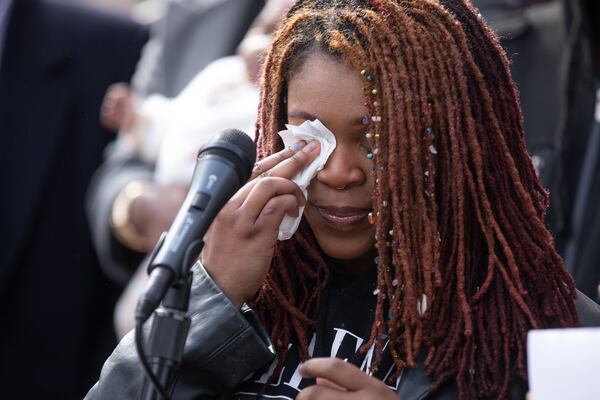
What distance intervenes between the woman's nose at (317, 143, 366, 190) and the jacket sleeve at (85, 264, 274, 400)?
0.36 meters

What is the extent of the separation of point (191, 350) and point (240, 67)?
6.29ft

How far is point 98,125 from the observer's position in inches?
213

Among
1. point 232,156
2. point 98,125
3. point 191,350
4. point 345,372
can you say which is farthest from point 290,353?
point 98,125

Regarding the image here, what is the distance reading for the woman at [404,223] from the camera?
2416 millimetres

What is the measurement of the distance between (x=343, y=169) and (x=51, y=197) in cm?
304

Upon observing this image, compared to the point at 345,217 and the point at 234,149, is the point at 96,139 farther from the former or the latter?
the point at 234,149

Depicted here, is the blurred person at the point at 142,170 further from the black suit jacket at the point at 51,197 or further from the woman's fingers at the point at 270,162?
the woman's fingers at the point at 270,162

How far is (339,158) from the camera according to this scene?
252 cm

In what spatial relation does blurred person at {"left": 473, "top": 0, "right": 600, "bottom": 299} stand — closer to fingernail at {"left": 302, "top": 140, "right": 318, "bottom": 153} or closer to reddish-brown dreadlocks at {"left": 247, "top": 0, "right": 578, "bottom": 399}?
reddish-brown dreadlocks at {"left": 247, "top": 0, "right": 578, "bottom": 399}

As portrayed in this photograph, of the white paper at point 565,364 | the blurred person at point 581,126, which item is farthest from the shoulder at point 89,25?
the white paper at point 565,364

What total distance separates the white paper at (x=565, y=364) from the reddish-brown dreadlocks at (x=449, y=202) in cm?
49

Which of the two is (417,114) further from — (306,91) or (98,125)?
(98,125)

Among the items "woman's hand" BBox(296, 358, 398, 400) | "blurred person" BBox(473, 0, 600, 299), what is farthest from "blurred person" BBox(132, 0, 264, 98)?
"woman's hand" BBox(296, 358, 398, 400)

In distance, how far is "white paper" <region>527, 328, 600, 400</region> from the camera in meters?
1.82
